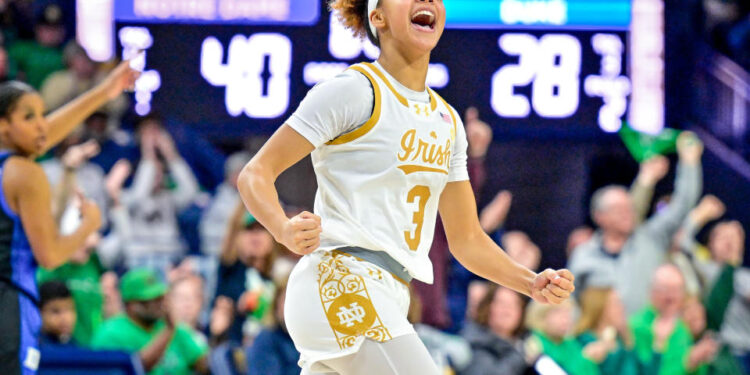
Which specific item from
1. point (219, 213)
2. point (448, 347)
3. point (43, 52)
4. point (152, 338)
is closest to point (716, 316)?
point (448, 347)

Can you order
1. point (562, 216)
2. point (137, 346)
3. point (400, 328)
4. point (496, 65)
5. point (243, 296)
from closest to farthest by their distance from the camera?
point (400, 328)
point (137, 346)
point (243, 296)
point (496, 65)
point (562, 216)

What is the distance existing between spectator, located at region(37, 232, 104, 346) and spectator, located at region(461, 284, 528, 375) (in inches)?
90.6

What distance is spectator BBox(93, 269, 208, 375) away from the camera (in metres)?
6.54

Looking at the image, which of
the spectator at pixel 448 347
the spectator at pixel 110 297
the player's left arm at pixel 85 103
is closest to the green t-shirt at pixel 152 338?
the spectator at pixel 110 297

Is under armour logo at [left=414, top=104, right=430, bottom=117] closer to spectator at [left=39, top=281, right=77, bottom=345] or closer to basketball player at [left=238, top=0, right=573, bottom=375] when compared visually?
basketball player at [left=238, top=0, right=573, bottom=375]

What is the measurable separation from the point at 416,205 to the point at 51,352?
302 centimetres

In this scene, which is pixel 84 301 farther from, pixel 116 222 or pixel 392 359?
pixel 392 359

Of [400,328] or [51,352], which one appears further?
[51,352]

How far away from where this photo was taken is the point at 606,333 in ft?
24.3

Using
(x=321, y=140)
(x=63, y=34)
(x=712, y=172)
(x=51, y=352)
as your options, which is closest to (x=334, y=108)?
(x=321, y=140)

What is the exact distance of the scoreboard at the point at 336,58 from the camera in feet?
27.9

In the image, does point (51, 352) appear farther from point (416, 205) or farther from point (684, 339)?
point (684, 339)

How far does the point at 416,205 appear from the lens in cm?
304


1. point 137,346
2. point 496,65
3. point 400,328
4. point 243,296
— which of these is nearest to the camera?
point 400,328
